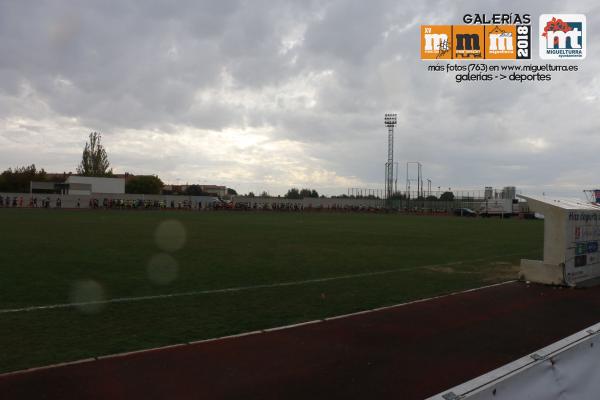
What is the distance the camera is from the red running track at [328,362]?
4.09 m

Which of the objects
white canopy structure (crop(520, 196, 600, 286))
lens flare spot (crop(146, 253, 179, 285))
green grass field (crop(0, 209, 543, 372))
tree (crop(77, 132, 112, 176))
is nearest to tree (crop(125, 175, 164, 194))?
tree (crop(77, 132, 112, 176))

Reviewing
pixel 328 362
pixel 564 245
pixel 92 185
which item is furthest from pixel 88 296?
pixel 92 185

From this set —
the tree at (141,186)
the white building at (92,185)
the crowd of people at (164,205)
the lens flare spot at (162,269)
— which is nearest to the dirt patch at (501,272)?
the lens flare spot at (162,269)

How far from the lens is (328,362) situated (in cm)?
484

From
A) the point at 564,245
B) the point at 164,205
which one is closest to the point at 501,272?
the point at 564,245

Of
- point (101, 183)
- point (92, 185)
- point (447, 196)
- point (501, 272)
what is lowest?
point (501, 272)

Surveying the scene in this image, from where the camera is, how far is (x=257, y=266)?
11.7 meters

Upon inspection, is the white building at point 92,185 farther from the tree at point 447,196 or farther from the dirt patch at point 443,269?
the dirt patch at point 443,269

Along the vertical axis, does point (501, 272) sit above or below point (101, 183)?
below

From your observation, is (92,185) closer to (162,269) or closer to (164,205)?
(164,205)

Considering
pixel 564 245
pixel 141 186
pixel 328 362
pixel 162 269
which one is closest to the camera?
pixel 328 362

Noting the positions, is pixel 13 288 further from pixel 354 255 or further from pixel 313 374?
pixel 354 255

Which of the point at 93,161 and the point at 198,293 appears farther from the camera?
the point at 93,161

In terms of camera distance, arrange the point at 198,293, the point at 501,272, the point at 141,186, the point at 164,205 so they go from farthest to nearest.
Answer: the point at 141,186
the point at 164,205
the point at 501,272
the point at 198,293
